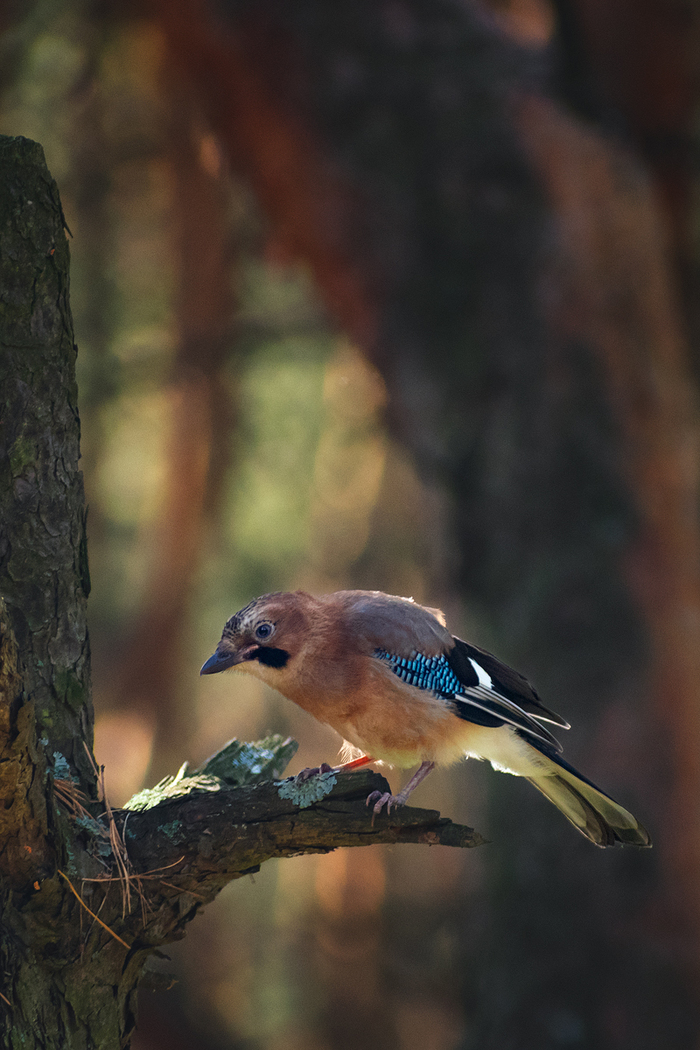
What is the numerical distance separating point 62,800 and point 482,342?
Answer: 195 inches

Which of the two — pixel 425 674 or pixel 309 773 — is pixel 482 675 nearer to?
pixel 425 674

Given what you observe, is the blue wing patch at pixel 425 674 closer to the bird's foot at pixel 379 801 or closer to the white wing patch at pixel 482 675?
the white wing patch at pixel 482 675

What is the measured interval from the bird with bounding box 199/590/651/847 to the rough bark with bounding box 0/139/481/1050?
41 centimetres

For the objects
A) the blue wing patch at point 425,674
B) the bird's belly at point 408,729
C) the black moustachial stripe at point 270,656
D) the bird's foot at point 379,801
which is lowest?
the bird's foot at point 379,801

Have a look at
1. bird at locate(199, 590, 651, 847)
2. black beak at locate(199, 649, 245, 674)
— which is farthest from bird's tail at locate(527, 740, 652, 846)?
black beak at locate(199, 649, 245, 674)

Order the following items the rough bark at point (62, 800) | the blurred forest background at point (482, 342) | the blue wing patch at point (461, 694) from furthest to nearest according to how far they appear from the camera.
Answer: the blurred forest background at point (482, 342), the blue wing patch at point (461, 694), the rough bark at point (62, 800)

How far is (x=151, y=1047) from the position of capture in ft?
27.1

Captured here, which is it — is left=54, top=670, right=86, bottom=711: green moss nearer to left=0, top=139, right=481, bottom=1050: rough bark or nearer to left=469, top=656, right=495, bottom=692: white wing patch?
left=0, top=139, right=481, bottom=1050: rough bark

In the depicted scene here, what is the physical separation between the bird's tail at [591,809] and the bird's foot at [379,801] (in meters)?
0.84

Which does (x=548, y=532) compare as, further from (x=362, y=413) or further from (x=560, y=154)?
(x=362, y=413)

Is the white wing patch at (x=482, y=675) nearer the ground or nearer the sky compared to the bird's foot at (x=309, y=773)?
nearer the sky

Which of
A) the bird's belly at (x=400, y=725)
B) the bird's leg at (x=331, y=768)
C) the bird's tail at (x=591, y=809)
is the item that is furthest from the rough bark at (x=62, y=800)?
the bird's tail at (x=591, y=809)

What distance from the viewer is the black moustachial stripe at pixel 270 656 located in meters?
3.13

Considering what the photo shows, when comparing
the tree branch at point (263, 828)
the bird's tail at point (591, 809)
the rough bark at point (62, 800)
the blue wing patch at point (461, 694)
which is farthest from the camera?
the blue wing patch at point (461, 694)
